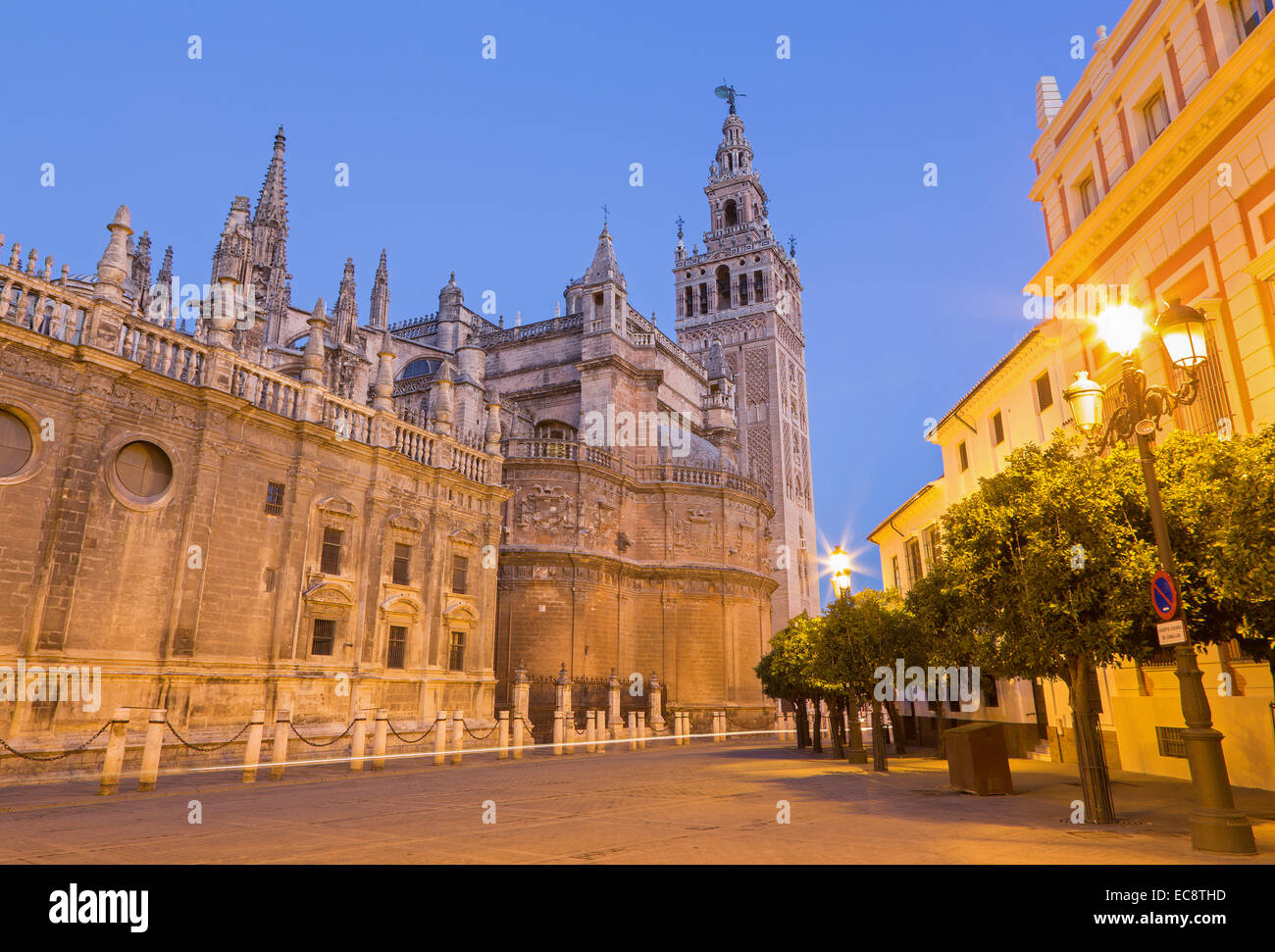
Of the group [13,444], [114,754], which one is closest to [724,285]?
[13,444]

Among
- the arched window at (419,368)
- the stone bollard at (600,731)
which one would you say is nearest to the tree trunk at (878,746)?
the stone bollard at (600,731)

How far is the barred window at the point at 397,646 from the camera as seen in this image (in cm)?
2322

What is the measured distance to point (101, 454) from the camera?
659 inches

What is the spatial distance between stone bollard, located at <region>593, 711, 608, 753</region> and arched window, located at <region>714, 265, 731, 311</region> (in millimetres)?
49971

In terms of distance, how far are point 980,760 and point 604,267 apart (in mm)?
36762

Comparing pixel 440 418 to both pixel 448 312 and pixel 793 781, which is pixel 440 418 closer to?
pixel 793 781

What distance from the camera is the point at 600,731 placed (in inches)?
1139

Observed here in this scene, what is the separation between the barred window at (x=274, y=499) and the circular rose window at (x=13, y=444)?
17.4 ft

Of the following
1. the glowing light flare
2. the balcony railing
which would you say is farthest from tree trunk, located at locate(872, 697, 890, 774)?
the balcony railing

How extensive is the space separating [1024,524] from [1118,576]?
121 cm

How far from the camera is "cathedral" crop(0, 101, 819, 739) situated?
16.2 m

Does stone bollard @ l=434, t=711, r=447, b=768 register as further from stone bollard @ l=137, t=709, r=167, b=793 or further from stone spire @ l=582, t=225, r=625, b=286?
stone spire @ l=582, t=225, r=625, b=286

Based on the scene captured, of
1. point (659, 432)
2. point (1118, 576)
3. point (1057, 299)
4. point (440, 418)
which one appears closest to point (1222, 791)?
point (1118, 576)

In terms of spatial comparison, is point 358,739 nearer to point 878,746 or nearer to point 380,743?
point 380,743
